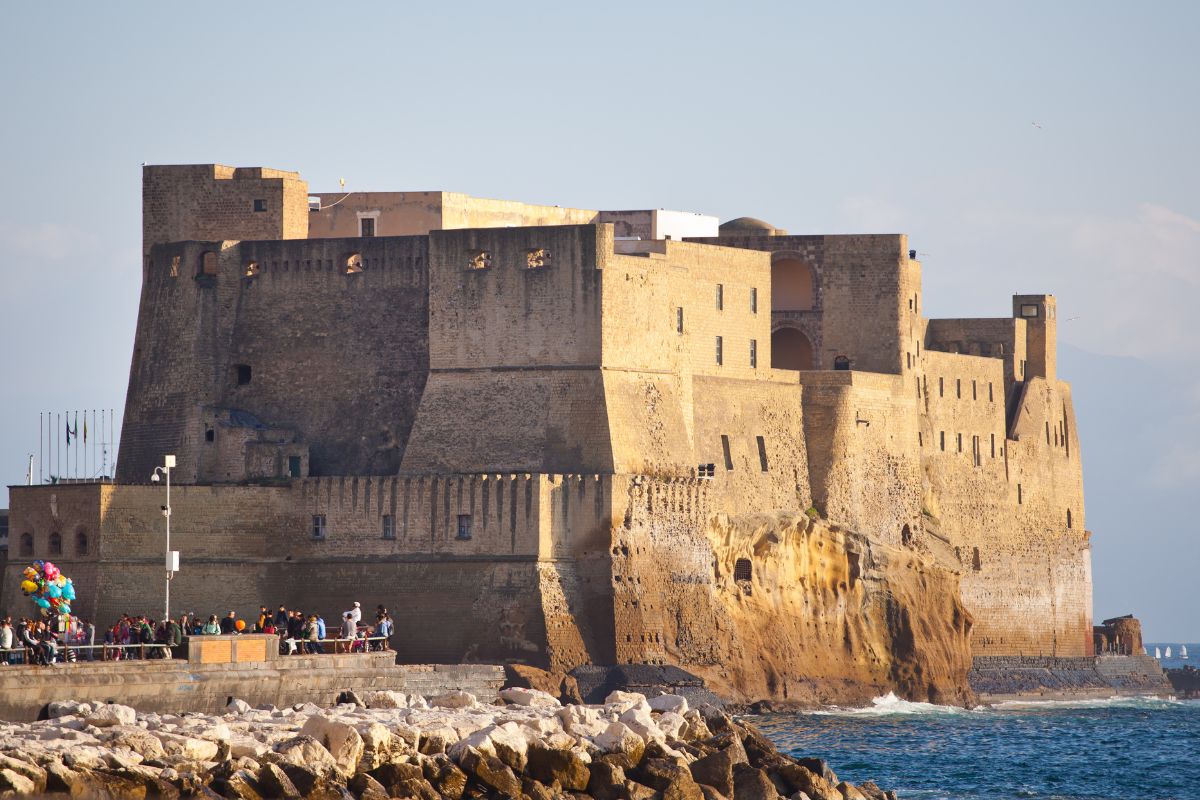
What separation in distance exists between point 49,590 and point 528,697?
29.7ft

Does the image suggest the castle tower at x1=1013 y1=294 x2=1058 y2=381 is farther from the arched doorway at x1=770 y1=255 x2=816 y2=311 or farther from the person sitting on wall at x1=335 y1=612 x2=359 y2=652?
the person sitting on wall at x1=335 y1=612 x2=359 y2=652

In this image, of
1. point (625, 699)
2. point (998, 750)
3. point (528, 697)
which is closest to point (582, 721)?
point (625, 699)

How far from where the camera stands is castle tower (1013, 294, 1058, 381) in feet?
276

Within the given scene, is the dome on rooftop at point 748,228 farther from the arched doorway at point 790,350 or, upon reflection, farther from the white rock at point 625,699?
the white rock at point 625,699

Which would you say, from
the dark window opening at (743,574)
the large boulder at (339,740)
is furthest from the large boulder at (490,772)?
the dark window opening at (743,574)

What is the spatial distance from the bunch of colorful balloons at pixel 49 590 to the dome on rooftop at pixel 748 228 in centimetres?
2638

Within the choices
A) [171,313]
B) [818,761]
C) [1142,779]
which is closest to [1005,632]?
[1142,779]

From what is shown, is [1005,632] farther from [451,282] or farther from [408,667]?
[408,667]

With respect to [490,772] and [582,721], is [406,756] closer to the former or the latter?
[490,772]

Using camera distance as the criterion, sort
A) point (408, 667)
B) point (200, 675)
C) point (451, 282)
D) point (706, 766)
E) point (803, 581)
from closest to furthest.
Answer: point (706, 766) < point (200, 675) < point (408, 667) < point (451, 282) < point (803, 581)

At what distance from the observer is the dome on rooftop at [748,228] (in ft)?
248

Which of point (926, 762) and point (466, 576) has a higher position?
point (466, 576)

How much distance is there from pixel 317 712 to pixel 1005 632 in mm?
35011

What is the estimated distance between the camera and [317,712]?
49.0 meters
